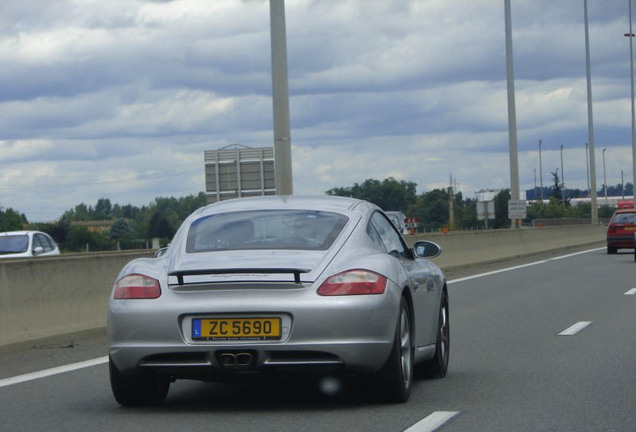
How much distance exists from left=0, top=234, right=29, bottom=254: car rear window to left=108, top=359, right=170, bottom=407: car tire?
21.7 m

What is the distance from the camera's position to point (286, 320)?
25.1 ft

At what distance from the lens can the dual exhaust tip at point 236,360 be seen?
7621 millimetres

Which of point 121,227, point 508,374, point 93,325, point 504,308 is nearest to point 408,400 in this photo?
point 508,374

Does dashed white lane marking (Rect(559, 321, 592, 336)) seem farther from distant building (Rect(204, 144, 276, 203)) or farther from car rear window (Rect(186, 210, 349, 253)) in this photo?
distant building (Rect(204, 144, 276, 203))

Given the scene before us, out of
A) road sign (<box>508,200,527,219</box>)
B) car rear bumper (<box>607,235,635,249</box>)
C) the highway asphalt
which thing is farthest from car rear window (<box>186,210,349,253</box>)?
road sign (<box>508,200,527,219</box>)

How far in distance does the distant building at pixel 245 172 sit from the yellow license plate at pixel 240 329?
20215 mm

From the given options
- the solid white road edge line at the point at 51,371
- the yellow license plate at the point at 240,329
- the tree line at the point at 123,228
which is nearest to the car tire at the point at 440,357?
the yellow license plate at the point at 240,329

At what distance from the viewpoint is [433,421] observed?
7.51 m

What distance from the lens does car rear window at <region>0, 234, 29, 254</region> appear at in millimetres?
29562

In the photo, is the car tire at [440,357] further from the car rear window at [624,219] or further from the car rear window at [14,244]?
the car rear window at [624,219]

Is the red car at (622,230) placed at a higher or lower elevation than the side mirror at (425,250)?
lower

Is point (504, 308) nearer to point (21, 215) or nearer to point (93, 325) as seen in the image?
point (93, 325)

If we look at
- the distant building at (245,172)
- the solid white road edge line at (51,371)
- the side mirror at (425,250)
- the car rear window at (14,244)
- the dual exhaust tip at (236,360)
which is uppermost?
the distant building at (245,172)

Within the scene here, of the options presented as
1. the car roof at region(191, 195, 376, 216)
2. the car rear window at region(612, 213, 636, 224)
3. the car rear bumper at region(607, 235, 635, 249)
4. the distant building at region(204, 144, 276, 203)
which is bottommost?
the car rear bumper at region(607, 235, 635, 249)
